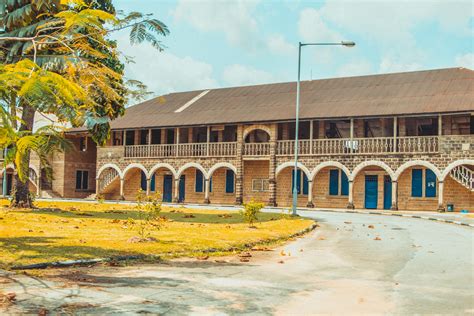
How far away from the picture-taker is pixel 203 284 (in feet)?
26.5

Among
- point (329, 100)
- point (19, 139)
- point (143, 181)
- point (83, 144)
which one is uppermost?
point (329, 100)

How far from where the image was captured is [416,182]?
35.6m

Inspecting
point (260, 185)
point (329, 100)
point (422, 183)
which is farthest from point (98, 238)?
point (260, 185)

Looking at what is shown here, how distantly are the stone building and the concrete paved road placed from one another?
74.2 ft

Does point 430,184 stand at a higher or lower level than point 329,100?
lower

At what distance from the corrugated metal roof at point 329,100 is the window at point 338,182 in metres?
4.21

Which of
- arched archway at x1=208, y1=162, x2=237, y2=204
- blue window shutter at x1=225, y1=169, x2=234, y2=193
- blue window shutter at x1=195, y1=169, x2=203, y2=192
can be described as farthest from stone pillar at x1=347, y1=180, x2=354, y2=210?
blue window shutter at x1=195, y1=169, x2=203, y2=192

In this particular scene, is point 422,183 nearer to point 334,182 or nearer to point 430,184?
point 430,184

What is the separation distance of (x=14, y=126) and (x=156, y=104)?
137ft

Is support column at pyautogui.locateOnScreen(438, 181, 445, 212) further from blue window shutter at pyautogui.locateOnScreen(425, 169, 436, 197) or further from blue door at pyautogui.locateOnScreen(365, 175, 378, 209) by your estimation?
blue door at pyautogui.locateOnScreen(365, 175, 378, 209)

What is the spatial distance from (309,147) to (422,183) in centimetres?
699

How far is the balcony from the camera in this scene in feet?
112

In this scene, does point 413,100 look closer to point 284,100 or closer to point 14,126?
point 284,100

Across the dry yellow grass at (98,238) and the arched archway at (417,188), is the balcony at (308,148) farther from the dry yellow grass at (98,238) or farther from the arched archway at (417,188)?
the dry yellow grass at (98,238)
